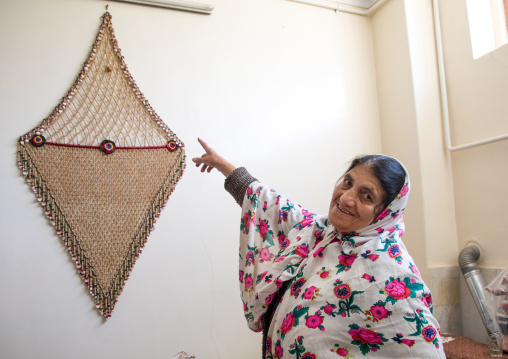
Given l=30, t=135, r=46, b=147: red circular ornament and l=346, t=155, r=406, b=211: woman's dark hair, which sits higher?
l=30, t=135, r=46, b=147: red circular ornament

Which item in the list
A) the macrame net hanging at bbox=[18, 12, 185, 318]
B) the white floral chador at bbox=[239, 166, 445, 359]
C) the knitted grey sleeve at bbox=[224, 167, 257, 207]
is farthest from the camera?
the macrame net hanging at bbox=[18, 12, 185, 318]

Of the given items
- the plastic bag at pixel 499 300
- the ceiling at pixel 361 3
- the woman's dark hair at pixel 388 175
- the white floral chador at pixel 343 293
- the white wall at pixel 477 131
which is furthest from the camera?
the ceiling at pixel 361 3

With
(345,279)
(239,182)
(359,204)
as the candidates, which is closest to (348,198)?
(359,204)

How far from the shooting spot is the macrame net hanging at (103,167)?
1.84m

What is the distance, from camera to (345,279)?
1059 millimetres

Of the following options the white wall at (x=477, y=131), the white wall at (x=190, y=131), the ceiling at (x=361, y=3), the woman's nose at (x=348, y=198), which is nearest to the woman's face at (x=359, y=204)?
the woman's nose at (x=348, y=198)

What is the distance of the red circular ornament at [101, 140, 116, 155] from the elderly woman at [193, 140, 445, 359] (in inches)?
38.1

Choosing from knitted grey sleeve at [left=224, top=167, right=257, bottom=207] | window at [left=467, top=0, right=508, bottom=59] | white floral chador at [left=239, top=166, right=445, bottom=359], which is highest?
window at [left=467, top=0, right=508, bottom=59]

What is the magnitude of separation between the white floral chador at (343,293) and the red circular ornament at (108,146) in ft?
3.34

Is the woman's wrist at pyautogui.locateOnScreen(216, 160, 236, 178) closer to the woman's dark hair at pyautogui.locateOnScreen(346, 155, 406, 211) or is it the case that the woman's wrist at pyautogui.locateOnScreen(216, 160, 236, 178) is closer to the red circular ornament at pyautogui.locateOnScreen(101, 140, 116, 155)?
the woman's dark hair at pyautogui.locateOnScreen(346, 155, 406, 211)

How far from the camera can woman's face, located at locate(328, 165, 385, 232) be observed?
1091mm

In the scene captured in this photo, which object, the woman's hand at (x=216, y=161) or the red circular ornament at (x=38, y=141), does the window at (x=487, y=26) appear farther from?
the red circular ornament at (x=38, y=141)

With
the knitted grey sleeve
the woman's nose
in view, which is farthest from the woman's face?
the knitted grey sleeve

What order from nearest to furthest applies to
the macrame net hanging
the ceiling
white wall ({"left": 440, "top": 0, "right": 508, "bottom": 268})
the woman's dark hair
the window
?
the woman's dark hair, the macrame net hanging, white wall ({"left": 440, "top": 0, "right": 508, "bottom": 268}), the window, the ceiling
